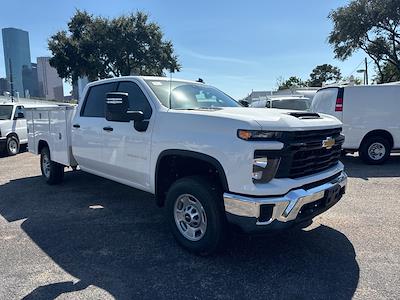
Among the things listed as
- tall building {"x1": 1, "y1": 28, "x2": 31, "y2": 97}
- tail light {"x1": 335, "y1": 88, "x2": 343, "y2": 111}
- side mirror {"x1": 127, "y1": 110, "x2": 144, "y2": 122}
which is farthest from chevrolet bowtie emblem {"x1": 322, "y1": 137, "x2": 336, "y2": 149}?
tall building {"x1": 1, "y1": 28, "x2": 31, "y2": 97}

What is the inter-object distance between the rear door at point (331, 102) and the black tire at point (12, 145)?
995cm

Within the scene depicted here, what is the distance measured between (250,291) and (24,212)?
157 inches

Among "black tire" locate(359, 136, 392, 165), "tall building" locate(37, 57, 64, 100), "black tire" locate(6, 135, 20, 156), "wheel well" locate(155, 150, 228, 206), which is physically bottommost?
"black tire" locate(6, 135, 20, 156)

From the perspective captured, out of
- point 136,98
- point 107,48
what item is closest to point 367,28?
point 107,48

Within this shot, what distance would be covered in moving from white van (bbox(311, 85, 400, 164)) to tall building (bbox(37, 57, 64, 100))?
56.5 m

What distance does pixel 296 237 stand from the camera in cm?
456

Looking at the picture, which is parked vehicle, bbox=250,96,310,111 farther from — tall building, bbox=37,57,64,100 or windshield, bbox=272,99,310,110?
tall building, bbox=37,57,64,100

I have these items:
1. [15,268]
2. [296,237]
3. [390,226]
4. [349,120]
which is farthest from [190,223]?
[349,120]

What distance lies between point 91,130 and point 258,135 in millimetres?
3152

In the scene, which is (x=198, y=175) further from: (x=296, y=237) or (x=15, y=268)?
(x=15, y=268)

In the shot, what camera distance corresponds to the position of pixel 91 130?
5.74 m

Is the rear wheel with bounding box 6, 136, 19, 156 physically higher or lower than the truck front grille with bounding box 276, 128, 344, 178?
lower

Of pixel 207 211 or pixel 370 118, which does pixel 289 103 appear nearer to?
pixel 370 118

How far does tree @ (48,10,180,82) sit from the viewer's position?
31.1 meters
